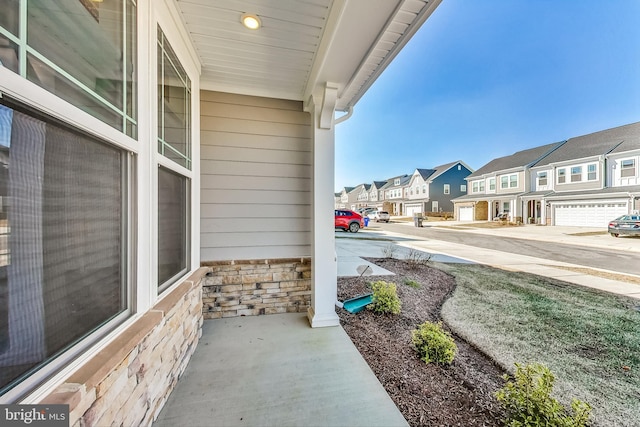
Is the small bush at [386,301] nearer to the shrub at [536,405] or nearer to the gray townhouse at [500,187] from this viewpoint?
the shrub at [536,405]

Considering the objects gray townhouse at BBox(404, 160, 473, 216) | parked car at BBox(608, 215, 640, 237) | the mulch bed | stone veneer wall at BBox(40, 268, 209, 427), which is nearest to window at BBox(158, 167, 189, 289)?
stone veneer wall at BBox(40, 268, 209, 427)

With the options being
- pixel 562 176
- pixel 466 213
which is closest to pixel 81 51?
pixel 562 176

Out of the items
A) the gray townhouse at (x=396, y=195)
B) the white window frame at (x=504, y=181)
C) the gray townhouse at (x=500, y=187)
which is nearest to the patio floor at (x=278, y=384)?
the gray townhouse at (x=500, y=187)

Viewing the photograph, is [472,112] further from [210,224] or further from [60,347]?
[60,347]

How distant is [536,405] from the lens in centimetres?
146

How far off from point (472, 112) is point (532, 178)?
27.2 feet

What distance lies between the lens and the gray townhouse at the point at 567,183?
12703 mm

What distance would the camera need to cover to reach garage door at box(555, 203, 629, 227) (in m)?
12.5

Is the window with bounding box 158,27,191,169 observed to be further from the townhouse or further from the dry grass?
the dry grass

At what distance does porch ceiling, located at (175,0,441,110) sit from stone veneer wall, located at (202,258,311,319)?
214 centimetres

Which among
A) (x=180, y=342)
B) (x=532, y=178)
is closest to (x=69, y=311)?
(x=180, y=342)

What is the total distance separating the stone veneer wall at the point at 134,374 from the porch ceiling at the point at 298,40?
218 cm

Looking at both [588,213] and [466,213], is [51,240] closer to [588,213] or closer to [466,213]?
[588,213]

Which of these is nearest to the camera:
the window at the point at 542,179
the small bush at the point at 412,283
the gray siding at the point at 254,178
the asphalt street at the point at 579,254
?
the gray siding at the point at 254,178
